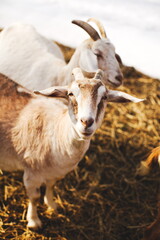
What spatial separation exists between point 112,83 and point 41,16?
4688 mm

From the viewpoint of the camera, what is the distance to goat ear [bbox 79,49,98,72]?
8.88 ft

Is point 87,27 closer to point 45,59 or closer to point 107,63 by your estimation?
point 107,63

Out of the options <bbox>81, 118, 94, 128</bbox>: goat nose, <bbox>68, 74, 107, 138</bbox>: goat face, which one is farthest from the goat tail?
<bbox>81, 118, 94, 128</bbox>: goat nose

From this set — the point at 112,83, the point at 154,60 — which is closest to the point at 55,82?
the point at 112,83

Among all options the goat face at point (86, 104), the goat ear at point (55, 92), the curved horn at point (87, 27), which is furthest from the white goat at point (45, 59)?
the goat face at point (86, 104)

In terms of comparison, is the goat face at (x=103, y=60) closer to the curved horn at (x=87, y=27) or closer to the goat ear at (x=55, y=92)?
the curved horn at (x=87, y=27)

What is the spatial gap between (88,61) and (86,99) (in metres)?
1.11

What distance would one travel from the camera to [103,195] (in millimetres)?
3059

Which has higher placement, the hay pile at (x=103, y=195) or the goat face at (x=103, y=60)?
the goat face at (x=103, y=60)

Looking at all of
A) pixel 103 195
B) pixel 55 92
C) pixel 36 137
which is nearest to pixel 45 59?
pixel 36 137

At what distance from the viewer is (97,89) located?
1.80 m

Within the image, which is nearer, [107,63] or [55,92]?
[55,92]

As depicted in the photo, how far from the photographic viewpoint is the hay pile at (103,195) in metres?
2.69

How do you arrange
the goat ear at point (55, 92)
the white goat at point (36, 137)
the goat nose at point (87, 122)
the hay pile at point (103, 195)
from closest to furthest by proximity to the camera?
the goat nose at point (87, 122) → the goat ear at point (55, 92) → the white goat at point (36, 137) → the hay pile at point (103, 195)
